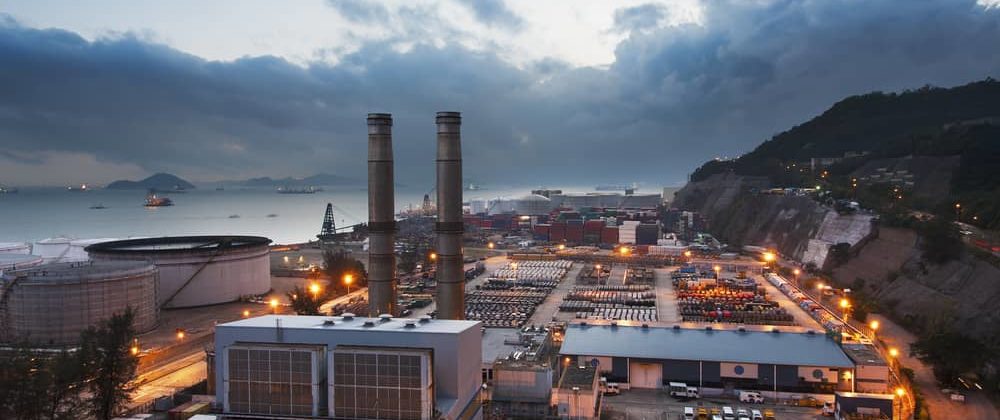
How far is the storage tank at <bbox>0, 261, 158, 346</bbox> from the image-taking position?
17062 mm

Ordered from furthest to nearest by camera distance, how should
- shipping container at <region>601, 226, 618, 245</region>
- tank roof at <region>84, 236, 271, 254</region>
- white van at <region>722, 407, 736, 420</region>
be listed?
1. shipping container at <region>601, 226, 618, 245</region>
2. tank roof at <region>84, 236, 271, 254</region>
3. white van at <region>722, 407, 736, 420</region>

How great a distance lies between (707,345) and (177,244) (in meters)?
21.4

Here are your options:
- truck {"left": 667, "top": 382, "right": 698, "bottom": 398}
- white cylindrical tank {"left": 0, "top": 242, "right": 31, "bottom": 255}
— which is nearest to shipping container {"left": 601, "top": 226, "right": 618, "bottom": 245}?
truck {"left": 667, "top": 382, "right": 698, "bottom": 398}

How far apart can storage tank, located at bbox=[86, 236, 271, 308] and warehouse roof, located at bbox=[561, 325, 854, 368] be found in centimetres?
1320

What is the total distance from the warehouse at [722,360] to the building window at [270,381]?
814cm

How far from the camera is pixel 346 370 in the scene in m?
7.14

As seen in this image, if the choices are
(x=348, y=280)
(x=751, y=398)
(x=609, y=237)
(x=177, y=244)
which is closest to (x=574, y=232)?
(x=609, y=237)

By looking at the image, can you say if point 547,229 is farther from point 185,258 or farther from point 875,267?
point 185,258

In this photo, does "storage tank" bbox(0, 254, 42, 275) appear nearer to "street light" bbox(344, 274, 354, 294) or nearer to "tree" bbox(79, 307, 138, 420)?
"street light" bbox(344, 274, 354, 294)

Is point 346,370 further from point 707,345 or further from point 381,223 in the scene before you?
point 707,345

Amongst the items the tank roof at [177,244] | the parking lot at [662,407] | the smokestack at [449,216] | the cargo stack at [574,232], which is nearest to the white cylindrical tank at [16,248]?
the tank roof at [177,244]

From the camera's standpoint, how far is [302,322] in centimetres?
818

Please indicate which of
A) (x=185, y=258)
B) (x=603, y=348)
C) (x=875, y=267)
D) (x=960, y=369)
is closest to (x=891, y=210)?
(x=875, y=267)

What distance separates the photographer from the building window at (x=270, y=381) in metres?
7.24
